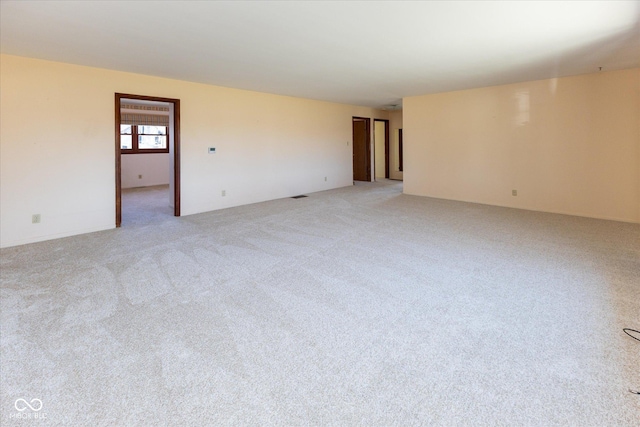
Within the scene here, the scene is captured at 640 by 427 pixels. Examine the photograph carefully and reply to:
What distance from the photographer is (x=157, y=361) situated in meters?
1.86

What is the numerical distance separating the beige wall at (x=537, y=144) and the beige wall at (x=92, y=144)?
366 cm

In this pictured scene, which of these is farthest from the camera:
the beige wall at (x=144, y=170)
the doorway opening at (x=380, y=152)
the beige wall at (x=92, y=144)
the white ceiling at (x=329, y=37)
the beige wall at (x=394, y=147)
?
the doorway opening at (x=380, y=152)

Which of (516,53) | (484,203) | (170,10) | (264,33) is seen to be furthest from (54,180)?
(484,203)

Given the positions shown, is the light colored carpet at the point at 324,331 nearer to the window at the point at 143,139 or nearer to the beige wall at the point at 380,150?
the window at the point at 143,139

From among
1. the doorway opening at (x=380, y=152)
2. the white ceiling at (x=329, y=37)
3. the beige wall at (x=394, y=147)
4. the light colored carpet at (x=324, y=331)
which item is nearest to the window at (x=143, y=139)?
the white ceiling at (x=329, y=37)

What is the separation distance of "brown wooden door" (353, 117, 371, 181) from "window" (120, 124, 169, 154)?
6.25 metres

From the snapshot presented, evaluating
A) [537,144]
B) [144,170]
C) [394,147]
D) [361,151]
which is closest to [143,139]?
[144,170]

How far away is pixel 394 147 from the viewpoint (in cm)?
1133

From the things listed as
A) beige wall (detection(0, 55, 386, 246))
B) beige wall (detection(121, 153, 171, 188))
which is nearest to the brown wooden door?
beige wall (detection(0, 55, 386, 246))

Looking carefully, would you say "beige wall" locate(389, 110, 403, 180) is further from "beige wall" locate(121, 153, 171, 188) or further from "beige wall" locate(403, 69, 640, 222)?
"beige wall" locate(121, 153, 171, 188)

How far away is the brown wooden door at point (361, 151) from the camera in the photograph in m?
10.3

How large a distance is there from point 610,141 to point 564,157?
641mm

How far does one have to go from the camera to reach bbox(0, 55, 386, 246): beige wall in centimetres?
418

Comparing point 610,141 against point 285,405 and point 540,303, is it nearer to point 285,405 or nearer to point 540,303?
point 540,303
